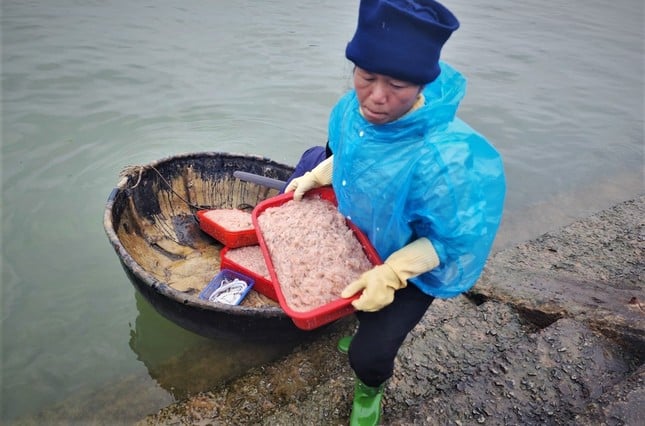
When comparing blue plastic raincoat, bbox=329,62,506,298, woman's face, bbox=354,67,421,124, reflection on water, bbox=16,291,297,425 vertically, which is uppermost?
woman's face, bbox=354,67,421,124

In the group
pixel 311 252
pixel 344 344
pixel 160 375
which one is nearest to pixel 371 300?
pixel 311 252

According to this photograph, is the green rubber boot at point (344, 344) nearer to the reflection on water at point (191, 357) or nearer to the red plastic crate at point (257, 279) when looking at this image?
the reflection on water at point (191, 357)

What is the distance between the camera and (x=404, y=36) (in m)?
1.66

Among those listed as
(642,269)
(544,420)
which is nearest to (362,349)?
(544,420)

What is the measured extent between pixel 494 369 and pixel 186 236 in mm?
2800

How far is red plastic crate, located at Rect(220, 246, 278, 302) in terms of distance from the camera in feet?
10.8

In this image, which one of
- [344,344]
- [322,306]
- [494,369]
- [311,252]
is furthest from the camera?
[344,344]

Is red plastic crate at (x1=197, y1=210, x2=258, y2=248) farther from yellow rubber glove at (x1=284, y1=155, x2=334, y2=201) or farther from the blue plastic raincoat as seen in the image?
the blue plastic raincoat

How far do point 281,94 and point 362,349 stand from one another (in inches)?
239

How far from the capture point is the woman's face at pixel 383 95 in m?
1.76

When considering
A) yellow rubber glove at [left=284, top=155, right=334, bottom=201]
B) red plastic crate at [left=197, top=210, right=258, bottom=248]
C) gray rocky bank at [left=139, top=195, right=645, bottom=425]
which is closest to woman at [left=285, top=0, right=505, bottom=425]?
yellow rubber glove at [left=284, top=155, right=334, bottom=201]

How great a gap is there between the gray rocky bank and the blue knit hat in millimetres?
1673

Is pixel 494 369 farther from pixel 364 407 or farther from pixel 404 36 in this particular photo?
pixel 404 36

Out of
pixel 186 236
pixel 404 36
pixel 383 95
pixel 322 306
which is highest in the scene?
pixel 404 36
